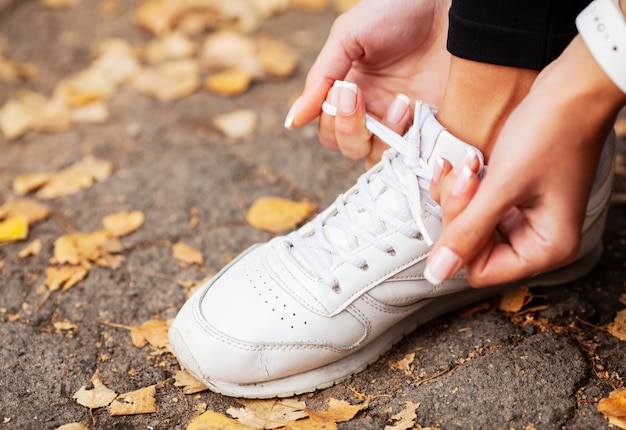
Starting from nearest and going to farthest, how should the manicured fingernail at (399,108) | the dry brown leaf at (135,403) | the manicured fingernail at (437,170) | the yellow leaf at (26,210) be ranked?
the manicured fingernail at (437,170) → the dry brown leaf at (135,403) → the manicured fingernail at (399,108) → the yellow leaf at (26,210)

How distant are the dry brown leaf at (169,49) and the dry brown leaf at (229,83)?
0.22 metres

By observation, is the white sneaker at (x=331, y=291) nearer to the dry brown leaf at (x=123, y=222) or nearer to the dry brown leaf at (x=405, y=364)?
the dry brown leaf at (x=405, y=364)

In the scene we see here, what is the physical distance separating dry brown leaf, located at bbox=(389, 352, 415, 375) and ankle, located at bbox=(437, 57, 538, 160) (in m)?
0.40

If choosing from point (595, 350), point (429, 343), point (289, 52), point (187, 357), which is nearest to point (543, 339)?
point (595, 350)

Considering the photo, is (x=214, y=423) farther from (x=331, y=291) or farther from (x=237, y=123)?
(x=237, y=123)

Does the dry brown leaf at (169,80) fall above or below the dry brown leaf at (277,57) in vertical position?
below

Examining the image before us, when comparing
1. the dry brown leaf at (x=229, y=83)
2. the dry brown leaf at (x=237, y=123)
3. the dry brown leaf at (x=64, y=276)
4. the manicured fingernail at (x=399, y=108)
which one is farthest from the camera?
the dry brown leaf at (x=229, y=83)

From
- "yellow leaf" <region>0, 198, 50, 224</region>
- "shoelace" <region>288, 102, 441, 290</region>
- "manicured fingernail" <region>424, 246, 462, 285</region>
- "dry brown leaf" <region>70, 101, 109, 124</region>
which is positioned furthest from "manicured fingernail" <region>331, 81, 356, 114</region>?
"dry brown leaf" <region>70, 101, 109, 124</region>

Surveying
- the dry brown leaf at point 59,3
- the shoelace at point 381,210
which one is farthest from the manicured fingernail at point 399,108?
the dry brown leaf at point 59,3

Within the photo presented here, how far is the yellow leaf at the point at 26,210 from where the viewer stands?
5.62 ft

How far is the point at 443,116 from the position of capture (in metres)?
1.17

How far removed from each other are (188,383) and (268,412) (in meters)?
0.16

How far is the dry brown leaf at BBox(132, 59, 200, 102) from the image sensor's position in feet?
7.31

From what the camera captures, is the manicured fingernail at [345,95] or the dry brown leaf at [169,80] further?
the dry brown leaf at [169,80]
